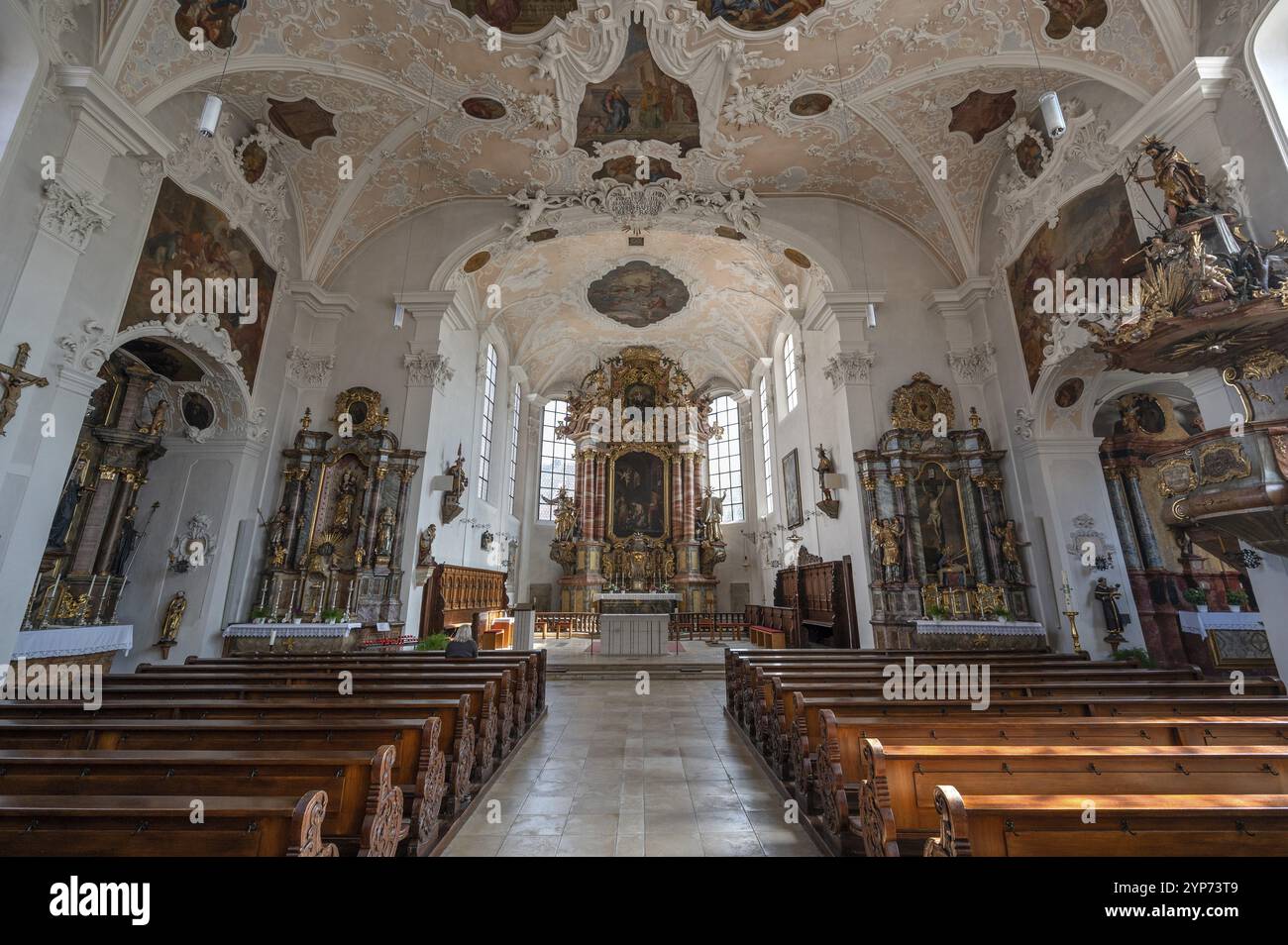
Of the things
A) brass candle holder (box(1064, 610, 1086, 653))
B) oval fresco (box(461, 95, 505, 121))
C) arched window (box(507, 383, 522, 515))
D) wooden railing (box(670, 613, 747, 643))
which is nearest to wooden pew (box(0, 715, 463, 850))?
brass candle holder (box(1064, 610, 1086, 653))

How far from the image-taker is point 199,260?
8.40 metres

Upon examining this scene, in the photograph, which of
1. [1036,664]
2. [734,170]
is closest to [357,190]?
[734,170]

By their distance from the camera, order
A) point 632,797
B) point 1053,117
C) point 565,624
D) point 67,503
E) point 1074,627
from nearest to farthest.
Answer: point 632,797
point 1053,117
point 67,503
point 1074,627
point 565,624

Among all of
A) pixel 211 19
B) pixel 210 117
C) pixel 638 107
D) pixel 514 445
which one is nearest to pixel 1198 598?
pixel 638 107

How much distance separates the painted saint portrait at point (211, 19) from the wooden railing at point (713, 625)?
16.0 meters

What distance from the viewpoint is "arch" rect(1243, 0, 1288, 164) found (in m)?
5.63

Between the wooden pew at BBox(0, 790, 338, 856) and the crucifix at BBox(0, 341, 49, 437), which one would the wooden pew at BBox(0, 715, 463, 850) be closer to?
the wooden pew at BBox(0, 790, 338, 856)

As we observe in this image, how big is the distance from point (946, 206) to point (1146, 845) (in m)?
11.9

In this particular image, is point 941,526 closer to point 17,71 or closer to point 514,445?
point 514,445

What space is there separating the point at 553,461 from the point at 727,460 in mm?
7057

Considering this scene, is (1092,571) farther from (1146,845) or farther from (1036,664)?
(1146,845)

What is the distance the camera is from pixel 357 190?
36.3 feet

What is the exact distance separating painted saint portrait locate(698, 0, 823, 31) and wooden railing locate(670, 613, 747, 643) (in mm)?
14536

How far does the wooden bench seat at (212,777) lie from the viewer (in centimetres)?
242
